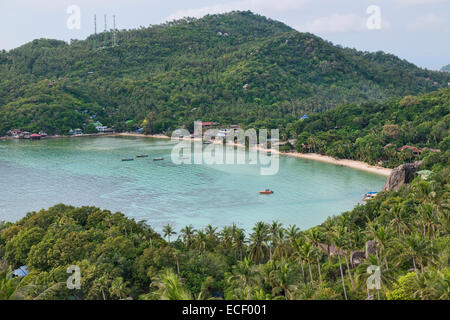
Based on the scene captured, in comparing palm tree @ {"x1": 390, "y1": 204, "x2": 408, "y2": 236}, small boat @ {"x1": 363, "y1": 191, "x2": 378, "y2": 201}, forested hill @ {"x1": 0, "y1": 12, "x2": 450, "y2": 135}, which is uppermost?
forested hill @ {"x1": 0, "y1": 12, "x2": 450, "y2": 135}

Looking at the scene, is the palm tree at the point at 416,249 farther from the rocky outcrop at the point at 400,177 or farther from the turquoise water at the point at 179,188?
the rocky outcrop at the point at 400,177

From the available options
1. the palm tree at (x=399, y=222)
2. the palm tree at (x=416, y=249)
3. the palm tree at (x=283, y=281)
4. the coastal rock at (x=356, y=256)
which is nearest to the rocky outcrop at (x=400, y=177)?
the palm tree at (x=399, y=222)

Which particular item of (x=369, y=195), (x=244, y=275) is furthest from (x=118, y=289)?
(x=369, y=195)

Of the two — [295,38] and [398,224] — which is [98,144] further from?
[295,38]

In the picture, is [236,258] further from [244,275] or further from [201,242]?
[244,275]

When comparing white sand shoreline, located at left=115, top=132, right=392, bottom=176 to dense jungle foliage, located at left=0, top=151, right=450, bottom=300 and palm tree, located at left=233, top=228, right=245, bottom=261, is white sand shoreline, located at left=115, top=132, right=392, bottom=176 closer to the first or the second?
dense jungle foliage, located at left=0, top=151, right=450, bottom=300

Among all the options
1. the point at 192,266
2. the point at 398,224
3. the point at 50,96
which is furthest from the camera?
the point at 50,96

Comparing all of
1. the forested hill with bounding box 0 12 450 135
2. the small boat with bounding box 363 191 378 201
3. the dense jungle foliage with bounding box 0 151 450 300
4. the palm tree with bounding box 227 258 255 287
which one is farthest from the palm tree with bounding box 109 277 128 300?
the forested hill with bounding box 0 12 450 135

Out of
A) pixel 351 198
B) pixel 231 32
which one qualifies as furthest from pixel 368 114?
pixel 231 32
